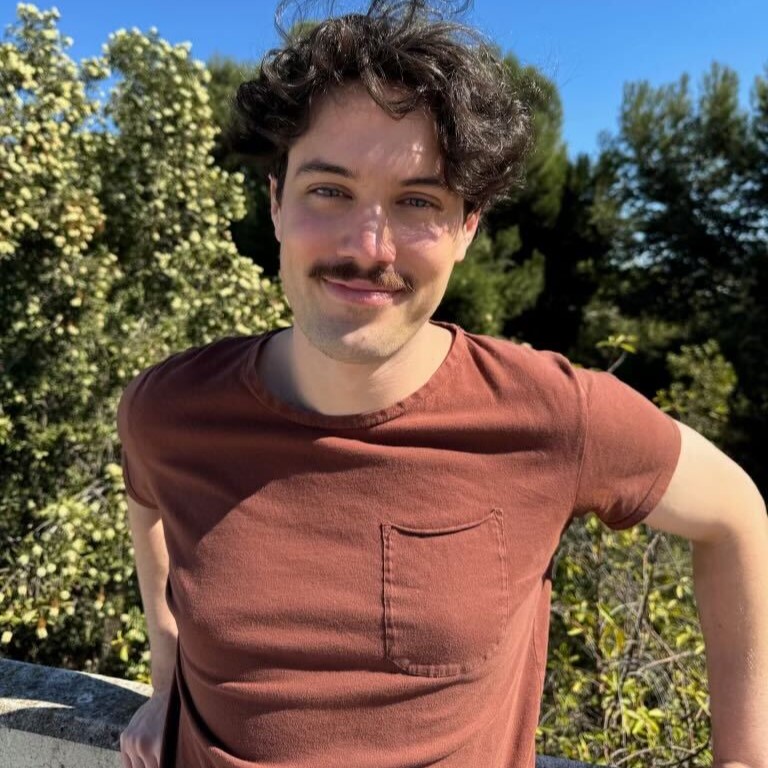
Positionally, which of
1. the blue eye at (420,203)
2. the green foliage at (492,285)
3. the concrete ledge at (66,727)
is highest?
the green foliage at (492,285)

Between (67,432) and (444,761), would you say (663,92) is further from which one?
(444,761)

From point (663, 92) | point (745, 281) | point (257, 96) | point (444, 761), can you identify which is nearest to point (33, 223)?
point (257, 96)

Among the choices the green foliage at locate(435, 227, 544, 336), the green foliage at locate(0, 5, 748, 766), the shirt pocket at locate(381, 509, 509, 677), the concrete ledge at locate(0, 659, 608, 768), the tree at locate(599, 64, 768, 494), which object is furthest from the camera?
the tree at locate(599, 64, 768, 494)

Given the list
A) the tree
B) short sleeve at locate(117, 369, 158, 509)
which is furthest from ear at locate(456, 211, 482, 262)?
the tree

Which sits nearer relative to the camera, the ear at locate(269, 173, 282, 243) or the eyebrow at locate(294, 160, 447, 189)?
the eyebrow at locate(294, 160, 447, 189)

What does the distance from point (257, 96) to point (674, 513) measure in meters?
0.95

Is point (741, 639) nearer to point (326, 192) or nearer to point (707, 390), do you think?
point (326, 192)

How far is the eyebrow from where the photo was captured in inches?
40.0

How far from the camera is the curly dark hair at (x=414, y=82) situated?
1.05 m

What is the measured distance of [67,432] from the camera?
3197mm

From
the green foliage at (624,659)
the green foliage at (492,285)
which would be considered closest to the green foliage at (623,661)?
the green foliage at (624,659)

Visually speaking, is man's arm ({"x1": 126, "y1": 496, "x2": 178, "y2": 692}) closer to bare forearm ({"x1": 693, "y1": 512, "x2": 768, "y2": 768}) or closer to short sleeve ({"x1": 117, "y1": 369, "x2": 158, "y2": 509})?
short sleeve ({"x1": 117, "y1": 369, "x2": 158, "y2": 509})

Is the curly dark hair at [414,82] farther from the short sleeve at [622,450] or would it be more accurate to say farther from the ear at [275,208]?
the short sleeve at [622,450]

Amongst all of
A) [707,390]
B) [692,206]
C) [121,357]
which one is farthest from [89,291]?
[692,206]
